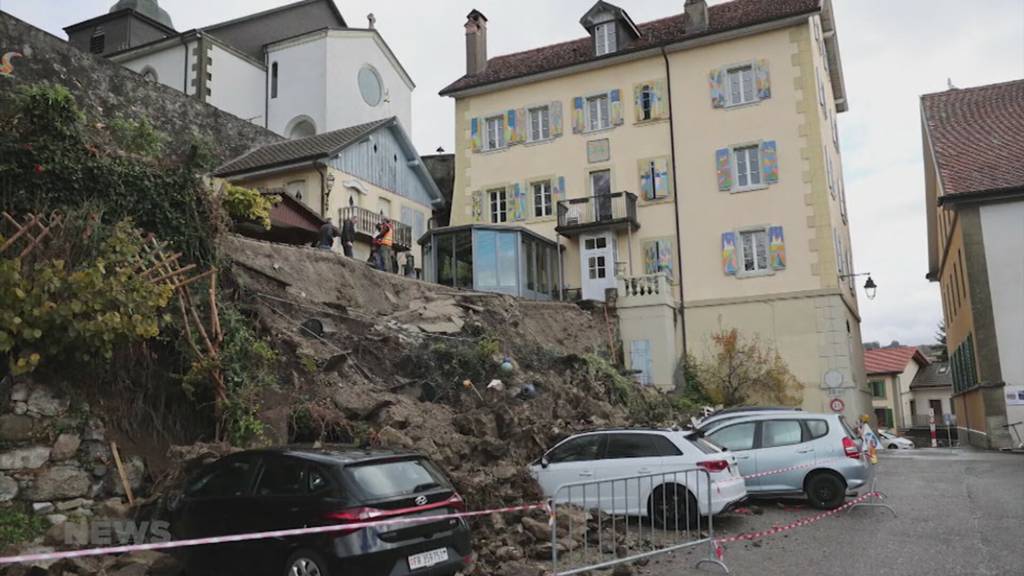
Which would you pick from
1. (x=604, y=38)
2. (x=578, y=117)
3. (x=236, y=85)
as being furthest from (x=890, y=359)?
(x=236, y=85)

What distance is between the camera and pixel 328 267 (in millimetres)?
17109

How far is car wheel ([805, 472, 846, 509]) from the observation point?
12.0 m

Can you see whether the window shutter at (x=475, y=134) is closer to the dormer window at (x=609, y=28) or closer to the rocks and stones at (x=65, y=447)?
the dormer window at (x=609, y=28)

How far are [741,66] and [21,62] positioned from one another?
2381 cm

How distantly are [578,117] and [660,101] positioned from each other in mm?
3166

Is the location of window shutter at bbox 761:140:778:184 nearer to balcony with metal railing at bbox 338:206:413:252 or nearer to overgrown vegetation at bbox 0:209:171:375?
balcony with metal railing at bbox 338:206:413:252

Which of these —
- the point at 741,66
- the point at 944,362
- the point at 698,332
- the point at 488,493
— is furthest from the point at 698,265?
the point at 944,362

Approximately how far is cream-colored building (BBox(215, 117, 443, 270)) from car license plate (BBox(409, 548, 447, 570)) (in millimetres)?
21207

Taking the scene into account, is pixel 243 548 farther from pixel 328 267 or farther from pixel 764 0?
pixel 764 0

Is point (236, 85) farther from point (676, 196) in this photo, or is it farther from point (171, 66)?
point (676, 196)

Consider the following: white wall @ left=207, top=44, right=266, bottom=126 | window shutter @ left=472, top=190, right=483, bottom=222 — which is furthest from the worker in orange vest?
white wall @ left=207, top=44, right=266, bottom=126

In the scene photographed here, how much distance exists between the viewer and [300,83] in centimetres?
4062

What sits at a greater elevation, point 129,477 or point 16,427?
point 16,427

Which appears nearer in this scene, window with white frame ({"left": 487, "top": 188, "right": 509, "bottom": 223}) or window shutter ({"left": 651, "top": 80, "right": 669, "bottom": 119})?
window shutter ({"left": 651, "top": 80, "right": 669, "bottom": 119})
